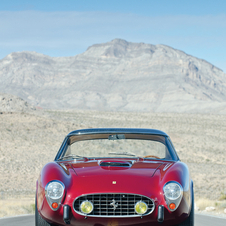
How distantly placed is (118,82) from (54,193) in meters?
154

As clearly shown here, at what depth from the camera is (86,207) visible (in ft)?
13.7

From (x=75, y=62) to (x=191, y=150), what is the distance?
150m

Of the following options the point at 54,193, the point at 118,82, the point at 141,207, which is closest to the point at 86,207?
the point at 54,193

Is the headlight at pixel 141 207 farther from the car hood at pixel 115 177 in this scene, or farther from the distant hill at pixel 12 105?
the distant hill at pixel 12 105

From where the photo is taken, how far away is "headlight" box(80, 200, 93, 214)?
4.17 meters

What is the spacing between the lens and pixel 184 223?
434 cm

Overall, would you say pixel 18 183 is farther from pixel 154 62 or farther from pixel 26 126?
pixel 154 62

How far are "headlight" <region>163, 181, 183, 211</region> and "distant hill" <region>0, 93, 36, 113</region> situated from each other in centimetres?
5096

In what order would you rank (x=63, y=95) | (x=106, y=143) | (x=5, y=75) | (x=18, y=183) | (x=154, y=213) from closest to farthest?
(x=154, y=213) → (x=106, y=143) → (x=18, y=183) → (x=63, y=95) → (x=5, y=75)

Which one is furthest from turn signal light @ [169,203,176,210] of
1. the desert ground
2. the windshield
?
the desert ground

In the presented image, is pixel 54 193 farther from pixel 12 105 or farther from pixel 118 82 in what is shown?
pixel 118 82

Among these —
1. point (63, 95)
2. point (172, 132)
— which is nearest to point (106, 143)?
point (172, 132)

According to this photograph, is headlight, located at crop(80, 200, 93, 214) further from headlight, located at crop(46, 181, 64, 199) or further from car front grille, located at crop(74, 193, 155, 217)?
headlight, located at crop(46, 181, 64, 199)

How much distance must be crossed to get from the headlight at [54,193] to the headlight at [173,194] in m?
1.16
